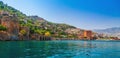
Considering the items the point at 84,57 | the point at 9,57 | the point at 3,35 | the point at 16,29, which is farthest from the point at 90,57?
the point at 16,29

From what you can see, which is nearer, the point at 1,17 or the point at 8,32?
the point at 8,32

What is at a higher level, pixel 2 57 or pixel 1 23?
pixel 1 23

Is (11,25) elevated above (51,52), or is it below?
above

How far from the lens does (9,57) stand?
49969mm

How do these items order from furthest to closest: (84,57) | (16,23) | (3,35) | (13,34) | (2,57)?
1. (16,23)
2. (13,34)
3. (3,35)
4. (84,57)
5. (2,57)

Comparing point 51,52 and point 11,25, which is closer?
point 51,52

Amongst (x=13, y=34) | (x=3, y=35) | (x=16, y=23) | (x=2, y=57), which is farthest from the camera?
(x=16, y=23)

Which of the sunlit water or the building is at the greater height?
the building

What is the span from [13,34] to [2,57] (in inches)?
5181

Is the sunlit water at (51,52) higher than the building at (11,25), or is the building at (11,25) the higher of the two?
the building at (11,25)

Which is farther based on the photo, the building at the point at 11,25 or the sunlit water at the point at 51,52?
the building at the point at 11,25

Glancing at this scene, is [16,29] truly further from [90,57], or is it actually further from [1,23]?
[90,57]

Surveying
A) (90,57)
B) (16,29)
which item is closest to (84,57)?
(90,57)

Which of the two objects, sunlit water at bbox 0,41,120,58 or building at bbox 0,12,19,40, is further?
building at bbox 0,12,19,40
